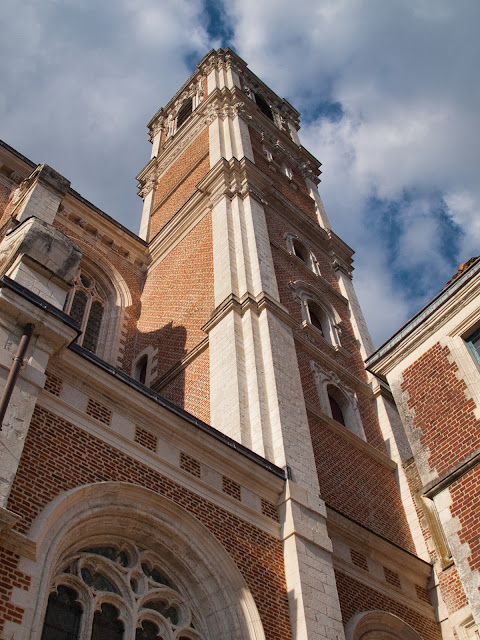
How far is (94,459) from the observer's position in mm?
9117

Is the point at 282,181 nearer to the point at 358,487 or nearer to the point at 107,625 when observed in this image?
the point at 358,487

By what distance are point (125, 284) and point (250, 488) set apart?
Result: 1117cm

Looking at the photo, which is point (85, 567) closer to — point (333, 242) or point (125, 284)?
point (125, 284)

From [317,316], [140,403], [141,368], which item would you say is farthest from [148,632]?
[317,316]

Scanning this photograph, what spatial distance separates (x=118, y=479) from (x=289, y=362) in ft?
19.7

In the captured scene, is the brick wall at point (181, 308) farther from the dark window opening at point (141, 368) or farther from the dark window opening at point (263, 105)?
the dark window opening at point (263, 105)

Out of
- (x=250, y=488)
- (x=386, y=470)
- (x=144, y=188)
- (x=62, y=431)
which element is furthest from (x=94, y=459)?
(x=144, y=188)

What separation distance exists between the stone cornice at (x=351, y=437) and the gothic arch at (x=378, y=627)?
4.31m

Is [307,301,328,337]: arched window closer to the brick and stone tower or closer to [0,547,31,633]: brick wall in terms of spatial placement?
the brick and stone tower

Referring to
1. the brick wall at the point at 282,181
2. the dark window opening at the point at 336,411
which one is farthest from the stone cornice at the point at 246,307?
the brick wall at the point at 282,181

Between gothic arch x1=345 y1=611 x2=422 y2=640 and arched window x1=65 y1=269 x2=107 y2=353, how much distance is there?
9914mm

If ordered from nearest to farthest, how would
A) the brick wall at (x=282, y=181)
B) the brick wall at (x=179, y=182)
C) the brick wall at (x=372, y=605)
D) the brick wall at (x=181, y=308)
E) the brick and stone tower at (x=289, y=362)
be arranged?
the brick wall at (x=372, y=605), the brick and stone tower at (x=289, y=362), the brick wall at (x=181, y=308), the brick wall at (x=179, y=182), the brick wall at (x=282, y=181)

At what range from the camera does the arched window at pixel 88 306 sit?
59.4 ft

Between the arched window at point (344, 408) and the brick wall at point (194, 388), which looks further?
the arched window at point (344, 408)
